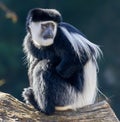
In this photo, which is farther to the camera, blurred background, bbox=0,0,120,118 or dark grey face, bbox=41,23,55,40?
blurred background, bbox=0,0,120,118

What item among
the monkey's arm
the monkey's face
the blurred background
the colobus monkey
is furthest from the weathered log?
the blurred background

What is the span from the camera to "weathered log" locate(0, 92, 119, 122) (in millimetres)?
5402

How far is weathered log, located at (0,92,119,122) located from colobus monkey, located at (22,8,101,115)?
0.12 metres

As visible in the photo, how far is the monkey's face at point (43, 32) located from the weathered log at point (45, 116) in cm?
49

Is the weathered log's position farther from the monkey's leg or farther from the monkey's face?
the monkey's face

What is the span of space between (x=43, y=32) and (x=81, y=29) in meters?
8.98

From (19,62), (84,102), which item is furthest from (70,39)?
(19,62)

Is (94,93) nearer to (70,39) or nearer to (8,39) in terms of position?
(70,39)

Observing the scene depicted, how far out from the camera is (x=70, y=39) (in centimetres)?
575

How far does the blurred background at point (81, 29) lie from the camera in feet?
46.1

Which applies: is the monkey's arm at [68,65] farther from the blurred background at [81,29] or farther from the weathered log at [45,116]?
the blurred background at [81,29]

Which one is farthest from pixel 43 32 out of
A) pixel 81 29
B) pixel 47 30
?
pixel 81 29

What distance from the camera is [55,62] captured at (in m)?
5.80

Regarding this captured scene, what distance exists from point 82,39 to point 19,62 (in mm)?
8335
